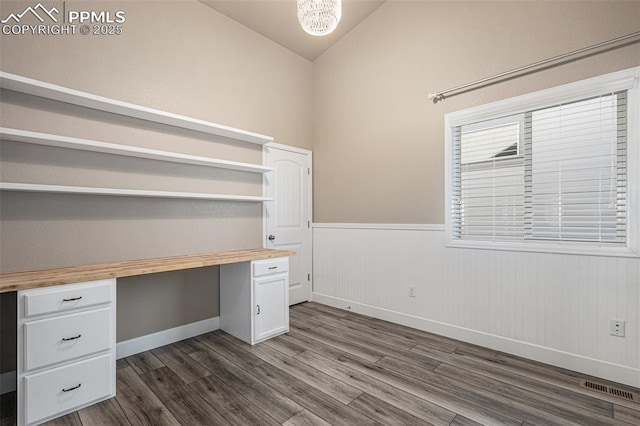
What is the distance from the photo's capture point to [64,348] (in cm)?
177

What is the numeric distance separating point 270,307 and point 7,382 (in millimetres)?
1867

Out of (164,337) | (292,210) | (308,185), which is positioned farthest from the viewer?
(308,185)

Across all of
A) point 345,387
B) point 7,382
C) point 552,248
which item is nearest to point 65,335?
point 7,382

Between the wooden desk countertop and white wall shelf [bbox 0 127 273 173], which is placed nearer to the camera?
the wooden desk countertop

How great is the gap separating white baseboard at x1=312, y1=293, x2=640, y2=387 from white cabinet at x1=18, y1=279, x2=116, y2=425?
2.54 m

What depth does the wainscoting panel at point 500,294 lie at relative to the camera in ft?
6.82

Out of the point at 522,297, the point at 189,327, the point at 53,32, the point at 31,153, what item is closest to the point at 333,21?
the point at 53,32

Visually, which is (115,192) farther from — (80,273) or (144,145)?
(80,273)

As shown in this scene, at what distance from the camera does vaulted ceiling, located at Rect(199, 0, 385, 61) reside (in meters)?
3.12

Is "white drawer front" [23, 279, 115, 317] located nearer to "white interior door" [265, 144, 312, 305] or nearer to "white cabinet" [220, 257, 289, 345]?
"white cabinet" [220, 257, 289, 345]

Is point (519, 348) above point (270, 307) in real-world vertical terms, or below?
below

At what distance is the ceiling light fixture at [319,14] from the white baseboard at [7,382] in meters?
3.28

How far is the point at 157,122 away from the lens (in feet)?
8.75

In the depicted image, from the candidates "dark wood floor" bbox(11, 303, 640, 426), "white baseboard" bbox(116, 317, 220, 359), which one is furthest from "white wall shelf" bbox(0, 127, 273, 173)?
"dark wood floor" bbox(11, 303, 640, 426)
